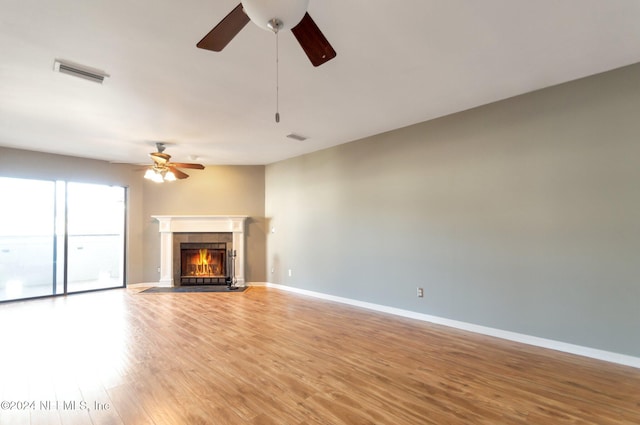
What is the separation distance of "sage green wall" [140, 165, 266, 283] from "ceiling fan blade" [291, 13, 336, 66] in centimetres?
524

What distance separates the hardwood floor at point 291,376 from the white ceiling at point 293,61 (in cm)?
282

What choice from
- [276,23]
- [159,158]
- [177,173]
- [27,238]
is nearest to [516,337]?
[276,23]

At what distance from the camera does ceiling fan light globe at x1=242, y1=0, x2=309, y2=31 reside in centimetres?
131

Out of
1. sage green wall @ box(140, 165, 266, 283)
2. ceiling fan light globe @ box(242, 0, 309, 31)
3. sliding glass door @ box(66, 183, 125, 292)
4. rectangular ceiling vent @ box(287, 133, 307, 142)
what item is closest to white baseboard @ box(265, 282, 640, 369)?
sage green wall @ box(140, 165, 266, 283)

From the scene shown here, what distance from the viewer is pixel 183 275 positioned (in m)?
6.73

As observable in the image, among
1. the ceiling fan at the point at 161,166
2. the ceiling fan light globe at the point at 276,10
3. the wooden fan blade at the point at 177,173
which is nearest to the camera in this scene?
the ceiling fan light globe at the point at 276,10

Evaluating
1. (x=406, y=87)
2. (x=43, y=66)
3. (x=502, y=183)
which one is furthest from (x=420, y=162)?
(x=43, y=66)

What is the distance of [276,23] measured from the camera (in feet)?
4.68

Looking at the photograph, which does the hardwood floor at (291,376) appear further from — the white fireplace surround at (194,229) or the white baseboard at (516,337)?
the white fireplace surround at (194,229)

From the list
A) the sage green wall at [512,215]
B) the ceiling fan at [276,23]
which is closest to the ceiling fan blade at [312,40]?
the ceiling fan at [276,23]

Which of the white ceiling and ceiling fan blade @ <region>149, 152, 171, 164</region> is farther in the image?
ceiling fan blade @ <region>149, 152, 171, 164</region>

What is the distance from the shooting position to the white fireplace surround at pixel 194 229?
21.6ft

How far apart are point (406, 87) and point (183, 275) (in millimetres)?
6262

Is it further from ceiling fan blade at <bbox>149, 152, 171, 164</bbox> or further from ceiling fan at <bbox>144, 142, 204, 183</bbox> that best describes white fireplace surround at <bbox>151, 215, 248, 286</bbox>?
ceiling fan blade at <bbox>149, 152, 171, 164</bbox>
